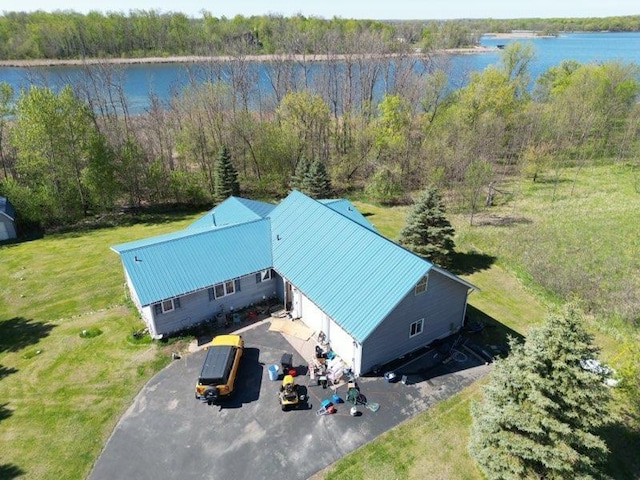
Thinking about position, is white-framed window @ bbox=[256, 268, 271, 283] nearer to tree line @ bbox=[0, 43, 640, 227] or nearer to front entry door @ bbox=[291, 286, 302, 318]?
front entry door @ bbox=[291, 286, 302, 318]

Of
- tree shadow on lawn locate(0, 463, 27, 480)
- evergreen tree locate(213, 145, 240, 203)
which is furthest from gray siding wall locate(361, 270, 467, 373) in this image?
evergreen tree locate(213, 145, 240, 203)

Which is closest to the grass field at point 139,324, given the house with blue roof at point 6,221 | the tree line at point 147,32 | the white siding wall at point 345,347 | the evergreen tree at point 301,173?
the house with blue roof at point 6,221

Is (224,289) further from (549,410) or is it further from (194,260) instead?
(549,410)

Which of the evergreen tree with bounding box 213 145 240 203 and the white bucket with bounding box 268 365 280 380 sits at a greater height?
the evergreen tree with bounding box 213 145 240 203

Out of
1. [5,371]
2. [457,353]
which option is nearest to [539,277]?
[457,353]

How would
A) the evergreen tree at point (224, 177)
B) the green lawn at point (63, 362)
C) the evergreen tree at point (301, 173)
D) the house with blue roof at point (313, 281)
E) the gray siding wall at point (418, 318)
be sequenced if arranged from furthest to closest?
the evergreen tree at point (301, 173) < the evergreen tree at point (224, 177) < the house with blue roof at point (313, 281) < the gray siding wall at point (418, 318) < the green lawn at point (63, 362)

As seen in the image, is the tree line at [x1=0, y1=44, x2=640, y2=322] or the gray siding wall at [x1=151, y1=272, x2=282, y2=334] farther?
the tree line at [x1=0, y1=44, x2=640, y2=322]

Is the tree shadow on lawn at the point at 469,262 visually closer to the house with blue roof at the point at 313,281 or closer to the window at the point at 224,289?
the house with blue roof at the point at 313,281
